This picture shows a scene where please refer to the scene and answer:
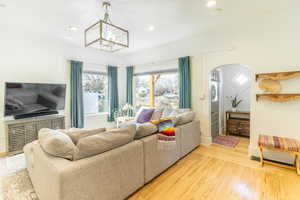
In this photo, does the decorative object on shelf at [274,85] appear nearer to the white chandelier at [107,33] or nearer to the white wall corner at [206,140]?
the white wall corner at [206,140]

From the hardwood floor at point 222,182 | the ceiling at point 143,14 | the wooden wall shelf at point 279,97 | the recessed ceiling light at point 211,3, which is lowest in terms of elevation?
the hardwood floor at point 222,182

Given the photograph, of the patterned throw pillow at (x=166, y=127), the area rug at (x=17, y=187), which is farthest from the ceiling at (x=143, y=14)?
the area rug at (x=17, y=187)

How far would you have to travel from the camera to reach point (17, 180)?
7.47 feet

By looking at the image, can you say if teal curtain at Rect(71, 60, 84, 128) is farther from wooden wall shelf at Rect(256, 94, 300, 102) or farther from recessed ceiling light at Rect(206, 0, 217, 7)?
wooden wall shelf at Rect(256, 94, 300, 102)

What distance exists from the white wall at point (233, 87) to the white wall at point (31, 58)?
485 centimetres

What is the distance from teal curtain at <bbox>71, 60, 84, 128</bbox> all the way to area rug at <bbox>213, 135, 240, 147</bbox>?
4134 millimetres

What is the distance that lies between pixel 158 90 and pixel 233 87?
101 inches

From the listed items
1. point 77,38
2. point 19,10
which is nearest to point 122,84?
point 77,38

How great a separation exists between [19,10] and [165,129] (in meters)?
3.42

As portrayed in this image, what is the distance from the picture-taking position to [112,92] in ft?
17.8

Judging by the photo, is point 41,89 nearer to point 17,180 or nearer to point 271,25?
point 17,180

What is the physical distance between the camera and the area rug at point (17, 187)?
193cm

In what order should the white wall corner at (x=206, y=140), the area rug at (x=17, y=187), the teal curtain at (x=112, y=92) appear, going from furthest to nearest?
the teal curtain at (x=112, y=92)
the white wall corner at (x=206, y=140)
the area rug at (x=17, y=187)

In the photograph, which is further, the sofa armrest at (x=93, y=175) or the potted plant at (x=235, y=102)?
the potted plant at (x=235, y=102)
